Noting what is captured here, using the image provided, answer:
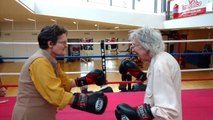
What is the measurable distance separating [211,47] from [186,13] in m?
4.44

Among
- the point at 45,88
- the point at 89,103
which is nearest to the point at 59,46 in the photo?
the point at 45,88

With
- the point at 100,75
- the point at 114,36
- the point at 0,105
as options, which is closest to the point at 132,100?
the point at 100,75

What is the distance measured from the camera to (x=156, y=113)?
3.53 feet

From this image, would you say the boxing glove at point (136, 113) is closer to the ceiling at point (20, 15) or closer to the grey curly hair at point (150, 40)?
the grey curly hair at point (150, 40)

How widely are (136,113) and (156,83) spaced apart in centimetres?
18

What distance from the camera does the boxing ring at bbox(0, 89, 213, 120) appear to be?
2182mm

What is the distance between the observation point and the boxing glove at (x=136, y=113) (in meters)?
1.10

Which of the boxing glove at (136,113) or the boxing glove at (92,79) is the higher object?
the boxing glove at (92,79)

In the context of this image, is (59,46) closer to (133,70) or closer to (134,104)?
(133,70)

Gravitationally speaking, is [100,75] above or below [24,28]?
below

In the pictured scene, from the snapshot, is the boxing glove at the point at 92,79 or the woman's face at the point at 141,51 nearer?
the woman's face at the point at 141,51

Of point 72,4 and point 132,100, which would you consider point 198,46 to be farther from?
point 132,100

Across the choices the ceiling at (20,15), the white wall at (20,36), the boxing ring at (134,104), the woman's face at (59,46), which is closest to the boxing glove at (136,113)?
the woman's face at (59,46)

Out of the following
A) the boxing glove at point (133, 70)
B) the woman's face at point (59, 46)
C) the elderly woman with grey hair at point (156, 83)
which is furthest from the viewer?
the boxing glove at point (133, 70)
